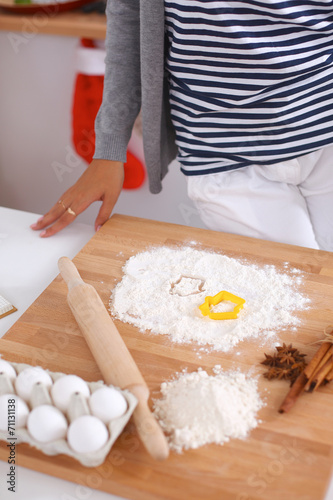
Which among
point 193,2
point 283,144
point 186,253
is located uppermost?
point 193,2

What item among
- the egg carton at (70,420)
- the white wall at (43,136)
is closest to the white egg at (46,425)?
the egg carton at (70,420)

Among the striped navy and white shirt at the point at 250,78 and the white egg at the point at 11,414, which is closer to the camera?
the white egg at the point at 11,414

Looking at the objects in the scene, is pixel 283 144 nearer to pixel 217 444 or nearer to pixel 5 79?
pixel 217 444

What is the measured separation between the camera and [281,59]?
0.94 meters

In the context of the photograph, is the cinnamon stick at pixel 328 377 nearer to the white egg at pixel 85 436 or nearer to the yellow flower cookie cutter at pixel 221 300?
the yellow flower cookie cutter at pixel 221 300

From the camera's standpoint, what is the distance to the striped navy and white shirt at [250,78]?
3.05 feet

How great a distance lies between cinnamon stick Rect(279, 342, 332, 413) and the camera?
0.68 meters

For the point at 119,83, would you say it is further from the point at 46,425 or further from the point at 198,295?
the point at 46,425

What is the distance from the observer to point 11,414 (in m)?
0.61

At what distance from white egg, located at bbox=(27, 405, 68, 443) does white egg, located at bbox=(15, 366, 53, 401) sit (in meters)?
0.04

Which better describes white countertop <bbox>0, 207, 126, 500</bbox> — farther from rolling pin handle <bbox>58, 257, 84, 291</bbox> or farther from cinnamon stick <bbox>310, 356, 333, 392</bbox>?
cinnamon stick <bbox>310, 356, 333, 392</bbox>

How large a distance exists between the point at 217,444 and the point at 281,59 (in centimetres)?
66

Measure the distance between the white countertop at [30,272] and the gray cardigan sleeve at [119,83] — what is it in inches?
7.8

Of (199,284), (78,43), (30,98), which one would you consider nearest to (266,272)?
(199,284)
